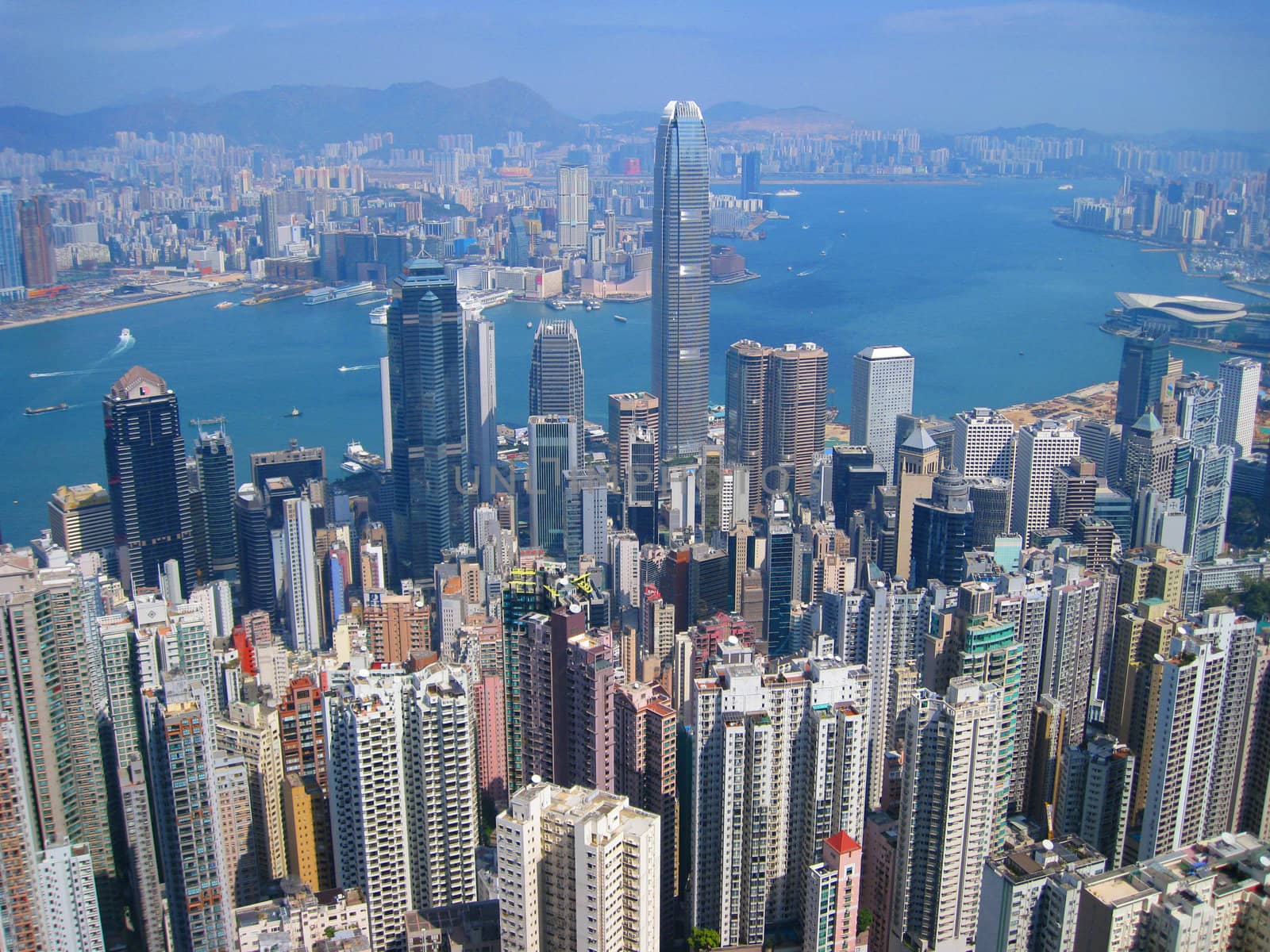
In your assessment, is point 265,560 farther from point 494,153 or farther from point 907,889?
point 494,153

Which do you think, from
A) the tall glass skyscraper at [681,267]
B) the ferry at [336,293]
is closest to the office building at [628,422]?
the tall glass skyscraper at [681,267]

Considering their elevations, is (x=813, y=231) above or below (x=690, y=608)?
above

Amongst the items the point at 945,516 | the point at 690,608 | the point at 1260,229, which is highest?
the point at 1260,229

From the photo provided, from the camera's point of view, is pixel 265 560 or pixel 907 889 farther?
pixel 265 560

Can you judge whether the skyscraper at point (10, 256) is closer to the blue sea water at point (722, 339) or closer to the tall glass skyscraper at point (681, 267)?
the blue sea water at point (722, 339)

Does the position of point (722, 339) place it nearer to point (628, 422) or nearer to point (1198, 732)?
point (628, 422)

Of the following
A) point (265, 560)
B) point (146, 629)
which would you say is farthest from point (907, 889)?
point (265, 560)

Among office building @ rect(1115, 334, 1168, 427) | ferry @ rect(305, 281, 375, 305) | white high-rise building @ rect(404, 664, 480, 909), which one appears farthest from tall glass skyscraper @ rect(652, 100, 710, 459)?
white high-rise building @ rect(404, 664, 480, 909)
